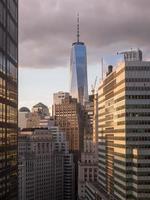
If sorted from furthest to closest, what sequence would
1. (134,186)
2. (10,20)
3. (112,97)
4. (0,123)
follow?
1. (112,97)
2. (134,186)
3. (10,20)
4. (0,123)

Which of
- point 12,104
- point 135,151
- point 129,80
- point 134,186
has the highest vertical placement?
point 129,80

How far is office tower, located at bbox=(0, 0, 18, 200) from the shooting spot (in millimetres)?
90688

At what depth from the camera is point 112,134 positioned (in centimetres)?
19962

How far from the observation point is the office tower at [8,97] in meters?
90.7

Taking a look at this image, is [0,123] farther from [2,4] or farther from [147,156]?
[147,156]

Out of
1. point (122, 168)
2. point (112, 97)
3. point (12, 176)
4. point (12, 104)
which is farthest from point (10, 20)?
point (112, 97)

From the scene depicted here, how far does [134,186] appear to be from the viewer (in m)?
163

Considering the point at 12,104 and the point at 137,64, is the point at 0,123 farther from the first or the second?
the point at 137,64

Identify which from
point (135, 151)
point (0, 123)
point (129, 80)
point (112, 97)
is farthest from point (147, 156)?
point (0, 123)

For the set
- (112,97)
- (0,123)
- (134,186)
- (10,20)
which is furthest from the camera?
(112,97)

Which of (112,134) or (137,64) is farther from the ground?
(137,64)

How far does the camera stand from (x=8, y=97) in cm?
9788

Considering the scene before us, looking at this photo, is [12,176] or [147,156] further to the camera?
[147,156]

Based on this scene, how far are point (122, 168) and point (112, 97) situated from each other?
35513 mm
